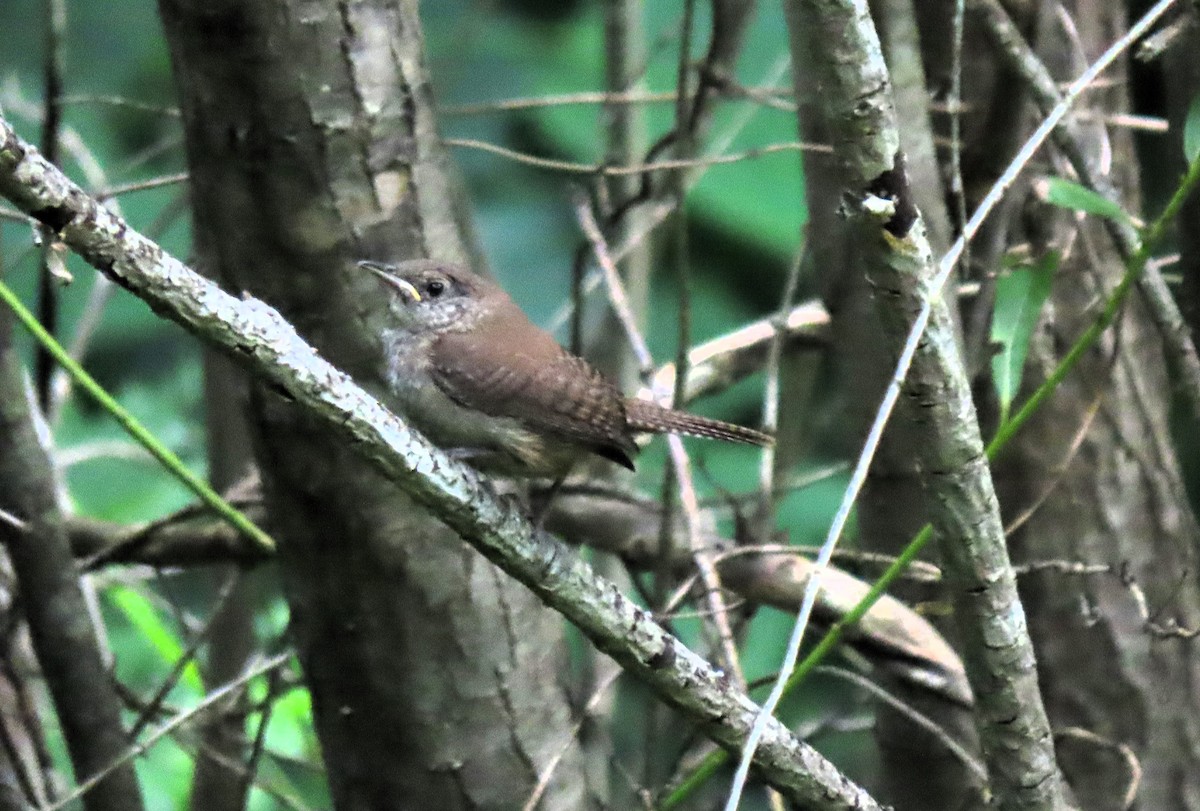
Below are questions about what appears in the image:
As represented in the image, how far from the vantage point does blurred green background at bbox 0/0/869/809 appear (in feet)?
14.6

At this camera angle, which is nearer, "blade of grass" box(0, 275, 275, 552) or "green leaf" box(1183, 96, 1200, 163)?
"green leaf" box(1183, 96, 1200, 163)

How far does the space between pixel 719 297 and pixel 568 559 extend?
12.9ft

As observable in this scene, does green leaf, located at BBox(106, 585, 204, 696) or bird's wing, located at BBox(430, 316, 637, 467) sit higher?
bird's wing, located at BBox(430, 316, 637, 467)

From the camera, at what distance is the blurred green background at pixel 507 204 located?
4441 millimetres

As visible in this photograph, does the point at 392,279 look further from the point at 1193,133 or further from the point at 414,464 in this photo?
the point at 1193,133

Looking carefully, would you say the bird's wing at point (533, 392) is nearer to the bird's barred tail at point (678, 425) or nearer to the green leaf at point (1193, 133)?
the bird's barred tail at point (678, 425)

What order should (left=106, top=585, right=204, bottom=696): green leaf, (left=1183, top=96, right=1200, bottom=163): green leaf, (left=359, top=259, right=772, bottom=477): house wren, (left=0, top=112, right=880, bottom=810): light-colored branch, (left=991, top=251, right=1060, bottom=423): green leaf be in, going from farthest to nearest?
1. (left=106, top=585, right=204, bottom=696): green leaf
2. (left=359, top=259, right=772, bottom=477): house wren
3. (left=991, top=251, right=1060, bottom=423): green leaf
4. (left=1183, top=96, right=1200, bottom=163): green leaf
5. (left=0, top=112, right=880, bottom=810): light-colored branch

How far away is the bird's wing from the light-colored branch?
49cm

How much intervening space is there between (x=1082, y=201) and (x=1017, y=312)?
0.55 ft

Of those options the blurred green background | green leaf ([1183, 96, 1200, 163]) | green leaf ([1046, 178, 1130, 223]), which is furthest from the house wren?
the blurred green background

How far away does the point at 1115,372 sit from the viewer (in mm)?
2475

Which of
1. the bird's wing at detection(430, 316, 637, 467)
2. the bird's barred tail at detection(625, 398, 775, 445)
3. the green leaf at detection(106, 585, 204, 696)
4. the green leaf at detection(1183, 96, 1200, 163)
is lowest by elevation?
the green leaf at detection(106, 585, 204, 696)

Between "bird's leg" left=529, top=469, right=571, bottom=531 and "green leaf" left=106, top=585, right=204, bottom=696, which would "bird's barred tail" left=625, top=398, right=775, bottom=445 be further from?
"green leaf" left=106, top=585, right=204, bottom=696

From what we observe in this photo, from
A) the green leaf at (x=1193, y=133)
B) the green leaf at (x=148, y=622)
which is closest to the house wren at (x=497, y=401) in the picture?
the green leaf at (x=1193, y=133)
